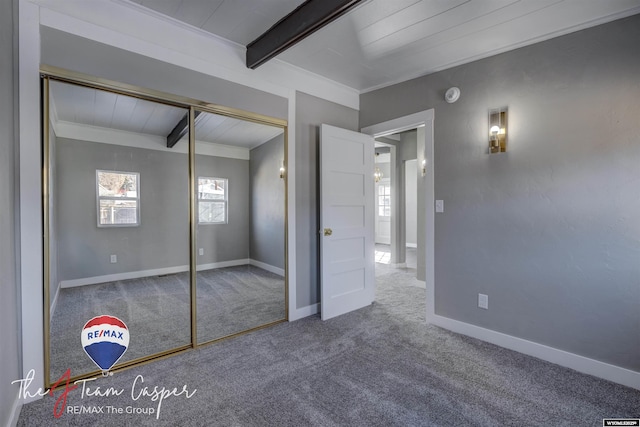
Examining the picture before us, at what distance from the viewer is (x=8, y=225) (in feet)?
5.32

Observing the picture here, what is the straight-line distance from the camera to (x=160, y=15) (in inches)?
88.8

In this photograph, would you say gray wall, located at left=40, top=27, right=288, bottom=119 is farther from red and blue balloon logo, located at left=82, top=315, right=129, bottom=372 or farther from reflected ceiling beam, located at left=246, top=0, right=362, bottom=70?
red and blue balloon logo, located at left=82, top=315, right=129, bottom=372

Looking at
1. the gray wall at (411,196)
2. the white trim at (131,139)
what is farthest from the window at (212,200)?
the gray wall at (411,196)

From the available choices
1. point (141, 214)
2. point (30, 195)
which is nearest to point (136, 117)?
point (141, 214)

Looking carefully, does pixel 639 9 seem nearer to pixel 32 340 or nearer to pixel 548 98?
pixel 548 98

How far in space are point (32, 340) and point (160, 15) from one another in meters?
2.37

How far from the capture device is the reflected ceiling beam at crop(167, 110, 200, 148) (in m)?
2.59

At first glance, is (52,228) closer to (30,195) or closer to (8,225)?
(30,195)

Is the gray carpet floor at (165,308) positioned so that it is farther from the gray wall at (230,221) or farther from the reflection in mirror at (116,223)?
the gray wall at (230,221)

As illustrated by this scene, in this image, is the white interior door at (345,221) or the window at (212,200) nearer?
the window at (212,200)

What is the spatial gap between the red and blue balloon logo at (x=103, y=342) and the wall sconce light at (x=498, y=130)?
3.38 m

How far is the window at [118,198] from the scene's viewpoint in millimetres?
2432

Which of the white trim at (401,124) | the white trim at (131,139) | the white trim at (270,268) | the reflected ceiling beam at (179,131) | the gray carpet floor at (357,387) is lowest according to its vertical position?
the gray carpet floor at (357,387)

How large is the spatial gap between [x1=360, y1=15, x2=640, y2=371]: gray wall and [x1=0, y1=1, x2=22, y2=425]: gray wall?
3.18m
